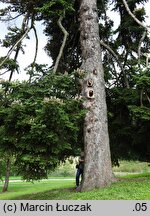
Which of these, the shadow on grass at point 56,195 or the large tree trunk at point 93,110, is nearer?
the shadow on grass at point 56,195

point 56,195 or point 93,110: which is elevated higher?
point 93,110

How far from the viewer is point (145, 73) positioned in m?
10.4

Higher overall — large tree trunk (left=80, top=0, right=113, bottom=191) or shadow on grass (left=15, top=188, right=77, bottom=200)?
large tree trunk (left=80, top=0, right=113, bottom=191)

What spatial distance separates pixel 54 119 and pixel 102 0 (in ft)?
26.3

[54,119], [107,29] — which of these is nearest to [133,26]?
[107,29]

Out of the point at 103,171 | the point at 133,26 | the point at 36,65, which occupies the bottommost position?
the point at 103,171

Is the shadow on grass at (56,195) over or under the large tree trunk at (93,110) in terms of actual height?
under

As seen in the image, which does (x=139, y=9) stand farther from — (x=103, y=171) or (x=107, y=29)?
(x=103, y=171)

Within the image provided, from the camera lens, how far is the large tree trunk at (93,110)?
10852 millimetres

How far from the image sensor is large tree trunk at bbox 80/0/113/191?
35.6 feet


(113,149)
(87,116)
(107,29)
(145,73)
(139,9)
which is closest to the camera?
(145,73)

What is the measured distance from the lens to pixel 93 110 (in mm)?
11242

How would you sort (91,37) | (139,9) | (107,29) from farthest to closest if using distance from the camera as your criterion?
(107,29), (139,9), (91,37)

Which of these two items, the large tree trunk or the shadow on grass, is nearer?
the shadow on grass
